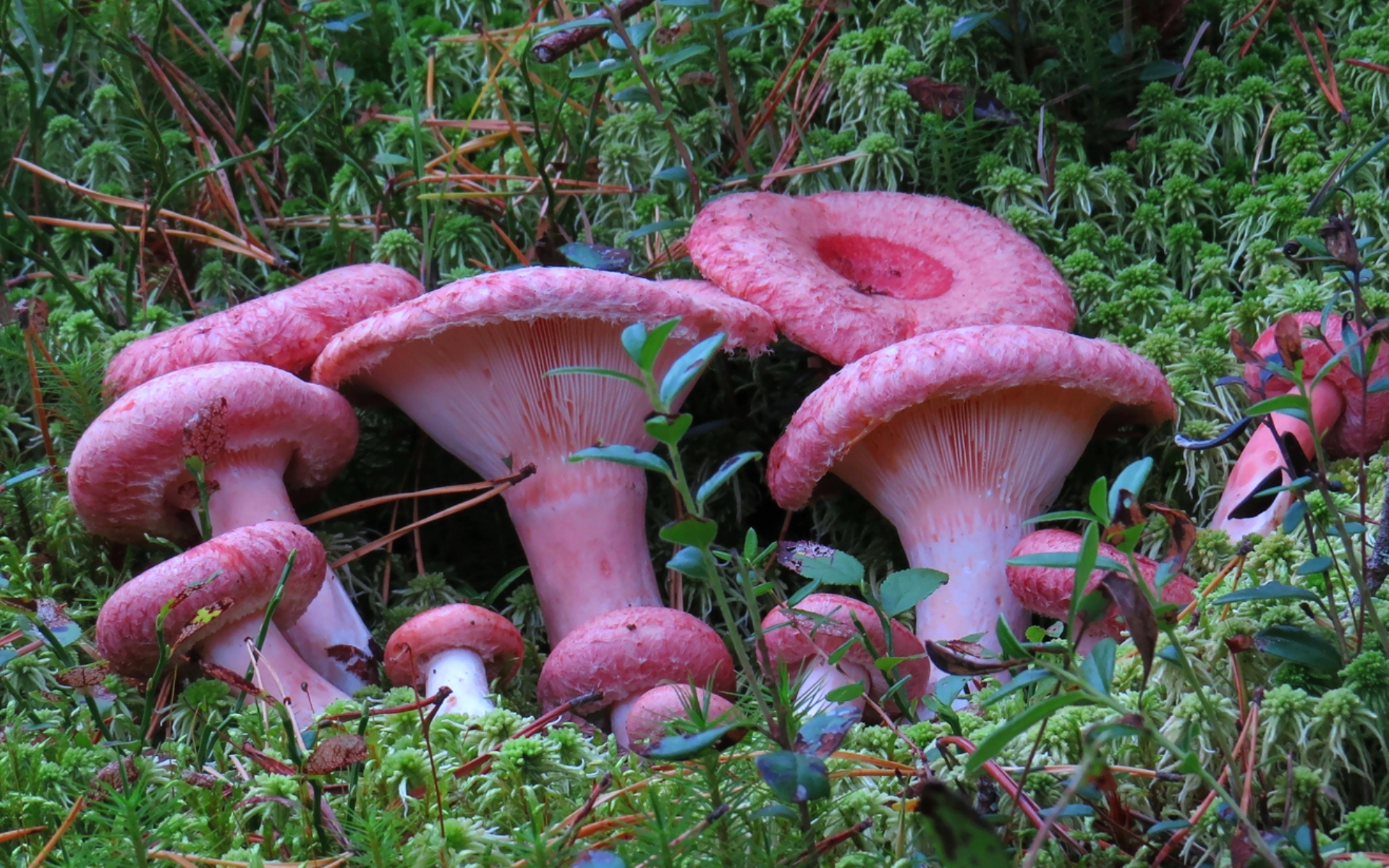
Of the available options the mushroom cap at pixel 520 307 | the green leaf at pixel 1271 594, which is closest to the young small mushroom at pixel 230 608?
→ the mushroom cap at pixel 520 307

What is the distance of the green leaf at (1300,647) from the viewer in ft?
5.70

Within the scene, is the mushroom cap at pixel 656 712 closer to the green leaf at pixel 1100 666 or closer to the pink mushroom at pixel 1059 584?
the pink mushroom at pixel 1059 584

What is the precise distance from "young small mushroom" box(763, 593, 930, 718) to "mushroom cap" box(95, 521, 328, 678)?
99cm

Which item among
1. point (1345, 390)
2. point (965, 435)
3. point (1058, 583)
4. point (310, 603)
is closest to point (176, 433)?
point (310, 603)

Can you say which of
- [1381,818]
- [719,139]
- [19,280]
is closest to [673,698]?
[1381,818]

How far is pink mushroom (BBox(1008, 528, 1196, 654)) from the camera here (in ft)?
7.25

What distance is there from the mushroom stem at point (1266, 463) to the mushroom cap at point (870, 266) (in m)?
0.56

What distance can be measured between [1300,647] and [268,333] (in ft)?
7.43

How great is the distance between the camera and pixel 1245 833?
1.38 metres

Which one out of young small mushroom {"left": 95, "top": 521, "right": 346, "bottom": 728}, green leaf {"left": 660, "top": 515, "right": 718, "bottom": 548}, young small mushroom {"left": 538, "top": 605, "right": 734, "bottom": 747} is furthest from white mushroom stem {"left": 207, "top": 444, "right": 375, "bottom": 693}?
green leaf {"left": 660, "top": 515, "right": 718, "bottom": 548}

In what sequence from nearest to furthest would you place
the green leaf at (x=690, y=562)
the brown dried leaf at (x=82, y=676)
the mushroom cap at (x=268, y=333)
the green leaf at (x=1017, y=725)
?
the green leaf at (x=1017, y=725)
the green leaf at (x=690, y=562)
the brown dried leaf at (x=82, y=676)
the mushroom cap at (x=268, y=333)

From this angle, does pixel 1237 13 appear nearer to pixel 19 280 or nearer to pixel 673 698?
pixel 673 698

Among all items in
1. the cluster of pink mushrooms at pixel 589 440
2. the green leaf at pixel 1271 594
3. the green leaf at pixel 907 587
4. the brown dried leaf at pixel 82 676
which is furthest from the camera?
the cluster of pink mushrooms at pixel 589 440

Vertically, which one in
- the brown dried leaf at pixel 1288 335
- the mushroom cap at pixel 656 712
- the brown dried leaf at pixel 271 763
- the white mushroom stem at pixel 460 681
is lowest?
the white mushroom stem at pixel 460 681
